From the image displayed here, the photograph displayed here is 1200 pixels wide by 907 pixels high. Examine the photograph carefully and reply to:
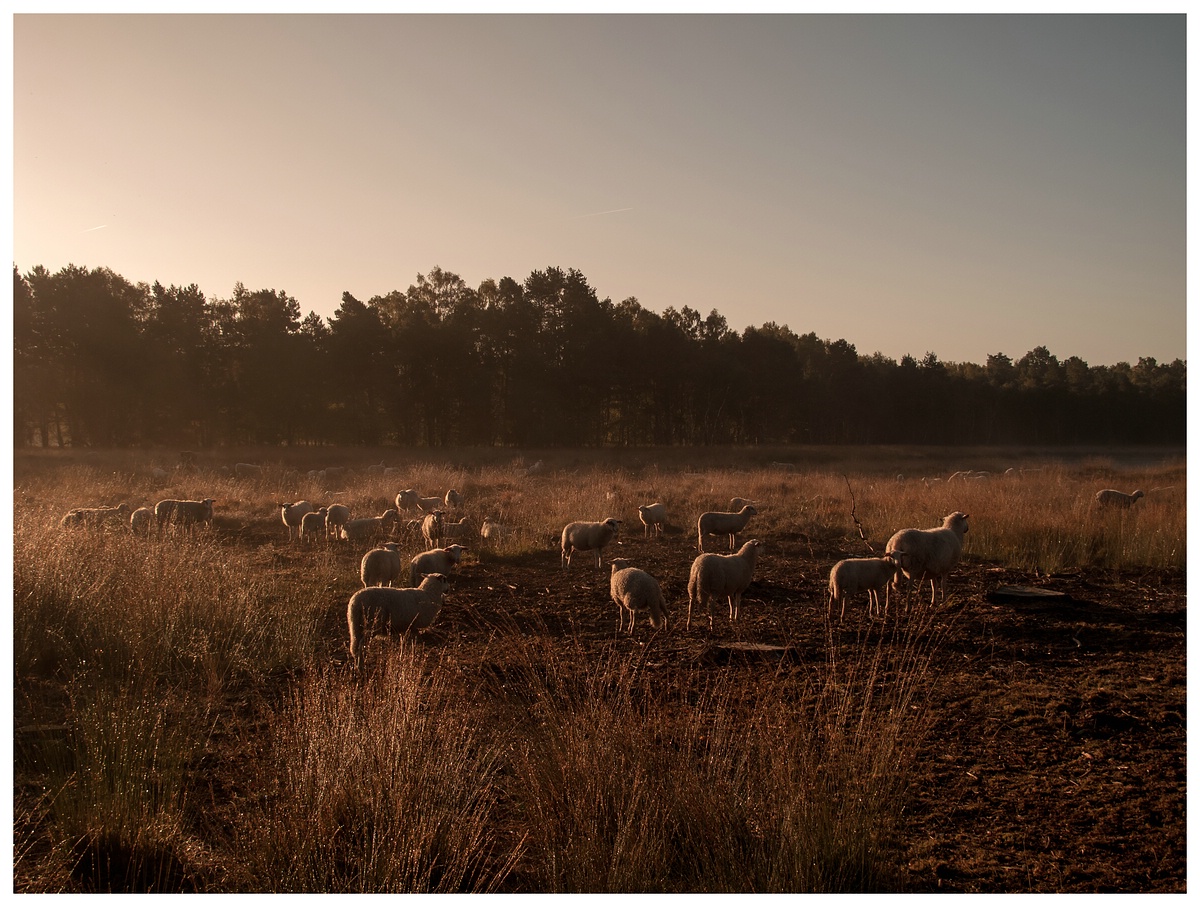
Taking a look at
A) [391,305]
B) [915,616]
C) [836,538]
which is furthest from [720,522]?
[391,305]

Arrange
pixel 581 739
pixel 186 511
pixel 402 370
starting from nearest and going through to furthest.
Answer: pixel 581 739 → pixel 186 511 → pixel 402 370

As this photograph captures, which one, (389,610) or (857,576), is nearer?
(389,610)

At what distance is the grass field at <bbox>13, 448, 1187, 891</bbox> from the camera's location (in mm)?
3424

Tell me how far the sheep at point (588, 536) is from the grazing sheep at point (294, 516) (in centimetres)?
661

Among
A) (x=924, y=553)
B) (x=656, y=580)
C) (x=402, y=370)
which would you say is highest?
(x=402, y=370)

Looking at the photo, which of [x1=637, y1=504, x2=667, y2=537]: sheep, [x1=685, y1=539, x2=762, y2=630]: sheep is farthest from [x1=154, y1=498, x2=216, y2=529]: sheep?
[x1=685, y1=539, x2=762, y2=630]: sheep

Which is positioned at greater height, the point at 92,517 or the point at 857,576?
the point at 92,517

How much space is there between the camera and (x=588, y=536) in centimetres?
1147

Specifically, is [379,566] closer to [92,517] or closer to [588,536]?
[588,536]

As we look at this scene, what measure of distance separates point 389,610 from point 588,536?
4.89m

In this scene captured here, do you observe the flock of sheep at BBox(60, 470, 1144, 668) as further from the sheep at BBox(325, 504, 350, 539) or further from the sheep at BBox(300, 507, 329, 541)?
the sheep at BBox(300, 507, 329, 541)

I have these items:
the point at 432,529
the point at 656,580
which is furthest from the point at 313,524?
the point at 656,580

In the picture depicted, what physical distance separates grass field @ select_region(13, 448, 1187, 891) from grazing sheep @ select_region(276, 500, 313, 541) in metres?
5.33

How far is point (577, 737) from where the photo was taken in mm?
3840
